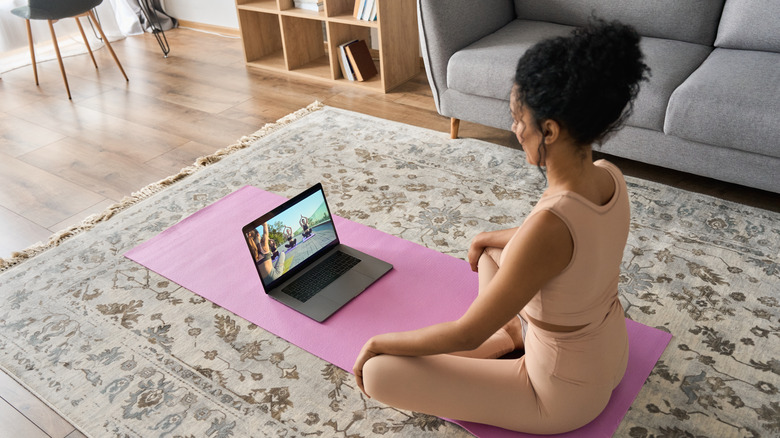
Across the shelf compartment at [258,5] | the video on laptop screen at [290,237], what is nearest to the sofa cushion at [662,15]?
the video on laptop screen at [290,237]

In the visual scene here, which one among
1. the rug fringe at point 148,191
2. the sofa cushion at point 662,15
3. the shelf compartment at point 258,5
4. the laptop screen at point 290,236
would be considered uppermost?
the sofa cushion at point 662,15

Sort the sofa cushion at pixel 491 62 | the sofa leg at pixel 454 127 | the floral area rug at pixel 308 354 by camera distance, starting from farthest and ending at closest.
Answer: the sofa leg at pixel 454 127 < the sofa cushion at pixel 491 62 < the floral area rug at pixel 308 354

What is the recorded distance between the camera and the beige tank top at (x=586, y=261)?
3.71ft

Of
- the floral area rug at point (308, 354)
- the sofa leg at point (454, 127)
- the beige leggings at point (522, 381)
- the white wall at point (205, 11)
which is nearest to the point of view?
the beige leggings at point (522, 381)

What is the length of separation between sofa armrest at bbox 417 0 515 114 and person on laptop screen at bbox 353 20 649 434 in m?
1.38

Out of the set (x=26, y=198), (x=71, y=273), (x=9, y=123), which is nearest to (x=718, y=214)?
(x=71, y=273)

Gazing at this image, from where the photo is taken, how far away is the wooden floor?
2.58m

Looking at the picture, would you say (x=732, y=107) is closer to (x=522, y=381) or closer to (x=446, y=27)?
(x=446, y=27)

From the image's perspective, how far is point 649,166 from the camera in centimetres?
261

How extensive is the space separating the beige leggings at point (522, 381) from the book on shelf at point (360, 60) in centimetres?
257

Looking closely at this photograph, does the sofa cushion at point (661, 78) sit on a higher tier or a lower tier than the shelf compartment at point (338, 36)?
higher

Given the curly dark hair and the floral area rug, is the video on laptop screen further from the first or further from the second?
the curly dark hair

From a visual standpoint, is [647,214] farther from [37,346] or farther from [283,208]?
[37,346]

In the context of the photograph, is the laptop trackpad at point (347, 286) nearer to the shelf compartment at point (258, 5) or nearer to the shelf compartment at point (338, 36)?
the shelf compartment at point (338, 36)
